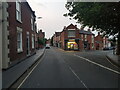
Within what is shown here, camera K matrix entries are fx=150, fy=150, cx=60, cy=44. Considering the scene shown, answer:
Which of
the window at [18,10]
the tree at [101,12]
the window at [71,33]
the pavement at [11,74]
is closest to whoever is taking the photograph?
the pavement at [11,74]

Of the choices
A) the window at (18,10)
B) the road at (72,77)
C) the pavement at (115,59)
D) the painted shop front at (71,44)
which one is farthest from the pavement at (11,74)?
the painted shop front at (71,44)

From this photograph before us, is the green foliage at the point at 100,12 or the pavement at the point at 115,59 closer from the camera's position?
the green foliage at the point at 100,12

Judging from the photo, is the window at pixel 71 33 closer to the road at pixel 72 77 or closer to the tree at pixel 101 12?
the tree at pixel 101 12

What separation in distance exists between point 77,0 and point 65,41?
33.6 m

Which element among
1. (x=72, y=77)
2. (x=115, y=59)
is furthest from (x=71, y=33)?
(x=72, y=77)

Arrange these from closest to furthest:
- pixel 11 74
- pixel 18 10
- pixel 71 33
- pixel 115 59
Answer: pixel 11 74 < pixel 18 10 < pixel 115 59 < pixel 71 33

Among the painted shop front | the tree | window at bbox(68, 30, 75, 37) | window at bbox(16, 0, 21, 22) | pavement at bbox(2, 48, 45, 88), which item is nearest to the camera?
pavement at bbox(2, 48, 45, 88)

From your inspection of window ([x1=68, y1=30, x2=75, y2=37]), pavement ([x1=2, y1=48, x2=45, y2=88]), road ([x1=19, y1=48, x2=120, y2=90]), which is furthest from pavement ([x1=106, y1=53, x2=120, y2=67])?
window ([x1=68, y1=30, x2=75, y2=37])

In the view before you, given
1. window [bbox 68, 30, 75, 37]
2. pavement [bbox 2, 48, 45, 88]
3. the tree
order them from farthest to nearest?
window [bbox 68, 30, 75, 37]
the tree
pavement [bbox 2, 48, 45, 88]

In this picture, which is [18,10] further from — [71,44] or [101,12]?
[71,44]

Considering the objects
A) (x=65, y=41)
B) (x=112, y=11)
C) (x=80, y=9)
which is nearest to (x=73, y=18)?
(x=80, y=9)

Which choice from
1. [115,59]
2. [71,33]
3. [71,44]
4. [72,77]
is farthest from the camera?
[71,33]

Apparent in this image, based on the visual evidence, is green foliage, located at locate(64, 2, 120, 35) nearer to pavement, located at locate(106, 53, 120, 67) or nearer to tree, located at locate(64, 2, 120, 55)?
tree, located at locate(64, 2, 120, 55)

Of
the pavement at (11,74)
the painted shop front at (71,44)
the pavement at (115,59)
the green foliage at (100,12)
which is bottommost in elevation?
the pavement at (115,59)
